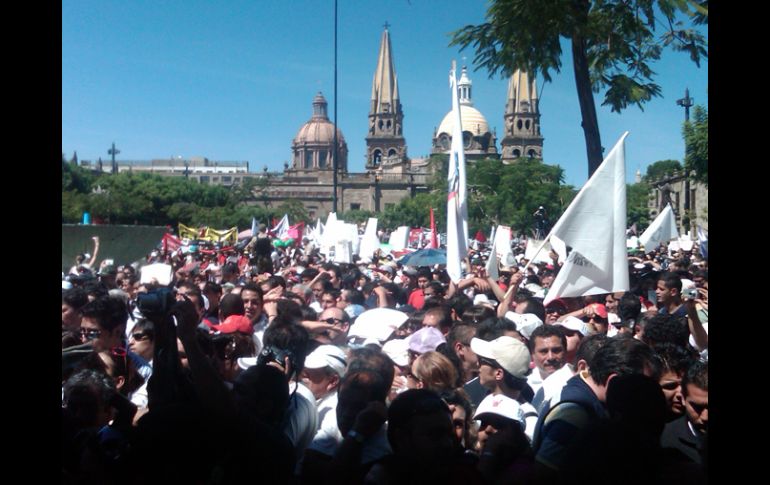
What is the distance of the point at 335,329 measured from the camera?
17.2ft

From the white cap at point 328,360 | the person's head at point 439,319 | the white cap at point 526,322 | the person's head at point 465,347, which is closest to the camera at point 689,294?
the white cap at point 526,322

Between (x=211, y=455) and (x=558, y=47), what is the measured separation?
6.21m

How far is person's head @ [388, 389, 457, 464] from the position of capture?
2561mm

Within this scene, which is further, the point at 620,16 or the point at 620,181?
the point at 620,16

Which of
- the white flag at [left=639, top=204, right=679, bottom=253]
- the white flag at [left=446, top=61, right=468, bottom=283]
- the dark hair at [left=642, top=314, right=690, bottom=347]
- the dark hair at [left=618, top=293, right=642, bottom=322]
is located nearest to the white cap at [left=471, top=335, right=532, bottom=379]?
the dark hair at [left=642, top=314, right=690, bottom=347]

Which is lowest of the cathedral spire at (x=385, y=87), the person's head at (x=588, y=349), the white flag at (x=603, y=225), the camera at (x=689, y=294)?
the person's head at (x=588, y=349)

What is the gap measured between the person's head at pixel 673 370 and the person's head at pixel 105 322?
2.77 metres

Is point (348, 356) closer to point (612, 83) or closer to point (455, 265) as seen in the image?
point (455, 265)

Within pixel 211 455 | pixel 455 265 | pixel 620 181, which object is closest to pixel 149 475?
pixel 211 455

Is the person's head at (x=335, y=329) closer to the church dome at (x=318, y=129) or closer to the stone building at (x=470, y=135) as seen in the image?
the stone building at (x=470, y=135)

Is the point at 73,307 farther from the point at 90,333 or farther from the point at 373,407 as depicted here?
the point at 373,407

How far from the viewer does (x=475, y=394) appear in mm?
4020

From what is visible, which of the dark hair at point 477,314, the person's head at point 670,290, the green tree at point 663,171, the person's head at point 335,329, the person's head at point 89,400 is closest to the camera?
the person's head at point 89,400

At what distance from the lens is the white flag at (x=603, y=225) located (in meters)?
4.92
